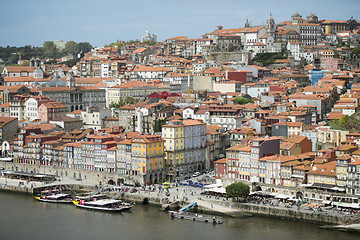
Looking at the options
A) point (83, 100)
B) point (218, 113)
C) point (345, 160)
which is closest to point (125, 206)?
point (345, 160)

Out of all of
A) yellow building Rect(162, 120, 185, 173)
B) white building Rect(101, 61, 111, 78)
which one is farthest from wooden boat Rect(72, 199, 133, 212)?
white building Rect(101, 61, 111, 78)

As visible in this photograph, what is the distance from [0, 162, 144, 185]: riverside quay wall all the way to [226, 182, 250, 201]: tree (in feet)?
29.0

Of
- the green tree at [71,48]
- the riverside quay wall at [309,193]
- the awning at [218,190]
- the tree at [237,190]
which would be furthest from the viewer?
the green tree at [71,48]

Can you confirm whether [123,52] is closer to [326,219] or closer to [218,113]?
[218,113]

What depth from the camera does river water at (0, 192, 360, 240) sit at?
42844 mm

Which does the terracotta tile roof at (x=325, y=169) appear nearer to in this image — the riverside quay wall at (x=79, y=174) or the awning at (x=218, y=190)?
the awning at (x=218, y=190)

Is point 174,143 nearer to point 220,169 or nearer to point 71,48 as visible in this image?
point 220,169

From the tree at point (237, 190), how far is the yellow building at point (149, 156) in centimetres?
866

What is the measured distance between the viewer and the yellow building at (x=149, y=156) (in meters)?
55.1

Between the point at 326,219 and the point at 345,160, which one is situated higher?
the point at 345,160

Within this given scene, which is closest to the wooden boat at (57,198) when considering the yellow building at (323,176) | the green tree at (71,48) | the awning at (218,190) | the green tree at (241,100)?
the awning at (218,190)

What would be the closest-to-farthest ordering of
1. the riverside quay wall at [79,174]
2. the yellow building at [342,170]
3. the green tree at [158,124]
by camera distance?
1. the yellow building at [342,170]
2. the riverside quay wall at [79,174]
3. the green tree at [158,124]

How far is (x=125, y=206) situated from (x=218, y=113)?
21.3m

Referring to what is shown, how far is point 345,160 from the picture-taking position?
4709 cm
